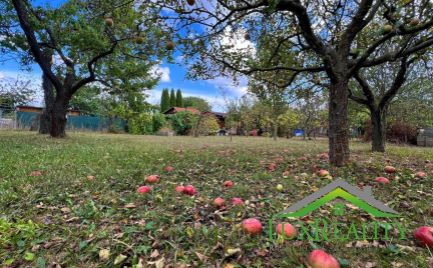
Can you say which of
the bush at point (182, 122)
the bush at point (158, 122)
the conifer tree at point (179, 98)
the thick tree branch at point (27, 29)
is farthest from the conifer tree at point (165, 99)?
the thick tree branch at point (27, 29)

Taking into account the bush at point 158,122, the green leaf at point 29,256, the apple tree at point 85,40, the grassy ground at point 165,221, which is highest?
the apple tree at point 85,40

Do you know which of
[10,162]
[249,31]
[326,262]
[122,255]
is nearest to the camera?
[326,262]

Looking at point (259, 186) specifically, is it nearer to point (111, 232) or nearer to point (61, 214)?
point (111, 232)

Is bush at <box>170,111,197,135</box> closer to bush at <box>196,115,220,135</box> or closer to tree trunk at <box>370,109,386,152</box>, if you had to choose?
bush at <box>196,115,220,135</box>

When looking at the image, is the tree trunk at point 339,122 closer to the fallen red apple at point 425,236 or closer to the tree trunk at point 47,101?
the fallen red apple at point 425,236

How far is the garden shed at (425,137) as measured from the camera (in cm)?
1352

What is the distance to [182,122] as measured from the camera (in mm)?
23344

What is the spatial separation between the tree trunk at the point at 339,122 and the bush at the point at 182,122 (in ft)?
64.9

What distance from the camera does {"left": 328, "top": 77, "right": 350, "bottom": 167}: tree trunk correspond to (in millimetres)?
3600

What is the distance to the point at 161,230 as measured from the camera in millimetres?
1561

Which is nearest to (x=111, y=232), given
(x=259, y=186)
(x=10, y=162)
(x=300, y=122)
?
(x=259, y=186)

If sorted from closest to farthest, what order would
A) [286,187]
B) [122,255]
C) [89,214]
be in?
[122,255] < [89,214] < [286,187]

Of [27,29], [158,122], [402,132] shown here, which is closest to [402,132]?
[402,132]

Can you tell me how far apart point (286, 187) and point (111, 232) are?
1627 mm
